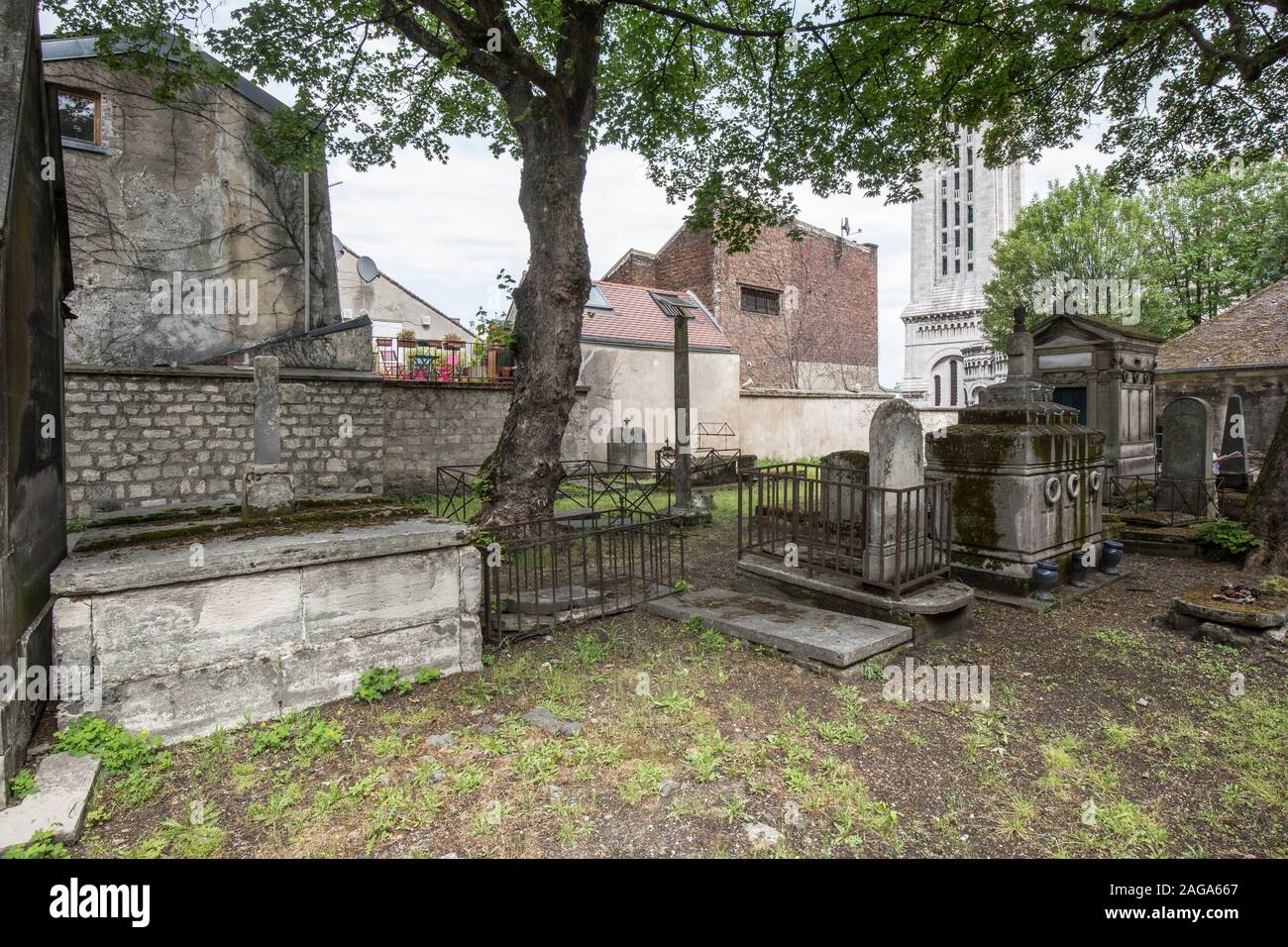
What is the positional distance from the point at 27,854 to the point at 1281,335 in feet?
82.0

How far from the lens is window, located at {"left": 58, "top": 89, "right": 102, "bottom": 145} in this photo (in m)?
10.5

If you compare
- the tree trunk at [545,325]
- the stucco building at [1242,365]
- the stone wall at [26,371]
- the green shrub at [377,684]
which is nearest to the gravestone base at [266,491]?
the stone wall at [26,371]

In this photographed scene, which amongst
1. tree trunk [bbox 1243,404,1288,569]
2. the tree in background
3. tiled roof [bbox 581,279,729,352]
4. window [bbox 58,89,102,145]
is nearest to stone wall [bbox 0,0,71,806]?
window [bbox 58,89,102,145]

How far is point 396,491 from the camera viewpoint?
46.7 ft

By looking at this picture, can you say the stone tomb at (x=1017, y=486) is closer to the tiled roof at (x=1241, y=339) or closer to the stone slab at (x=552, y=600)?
the stone slab at (x=552, y=600)

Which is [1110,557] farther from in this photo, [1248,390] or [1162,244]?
[1162,244]

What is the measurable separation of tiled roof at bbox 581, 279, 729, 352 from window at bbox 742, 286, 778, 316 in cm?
311

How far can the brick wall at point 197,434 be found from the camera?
1002cm

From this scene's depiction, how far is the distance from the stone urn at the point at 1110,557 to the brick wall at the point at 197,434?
10988mm

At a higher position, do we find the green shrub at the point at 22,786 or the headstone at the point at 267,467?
the headstone at the point at 267,467

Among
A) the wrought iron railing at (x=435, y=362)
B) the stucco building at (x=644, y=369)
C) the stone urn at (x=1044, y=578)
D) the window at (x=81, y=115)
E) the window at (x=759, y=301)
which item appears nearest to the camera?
the stone urn at (x=1044, y=578)

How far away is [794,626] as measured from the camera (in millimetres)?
5352

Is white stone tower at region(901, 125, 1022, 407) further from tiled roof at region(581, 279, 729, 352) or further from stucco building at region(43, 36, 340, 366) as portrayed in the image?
stucco building at region(43, 36, 340, 366)
